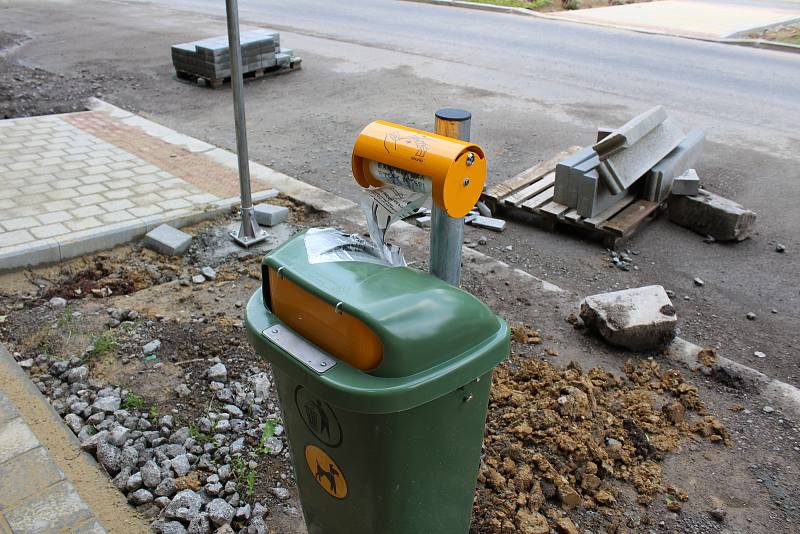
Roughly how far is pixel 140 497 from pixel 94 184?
4264 millimetres

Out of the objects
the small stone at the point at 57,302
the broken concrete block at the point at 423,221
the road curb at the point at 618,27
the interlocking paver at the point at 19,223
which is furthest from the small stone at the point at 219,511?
the road curb at the point at 618,27

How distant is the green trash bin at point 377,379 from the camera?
189 cm

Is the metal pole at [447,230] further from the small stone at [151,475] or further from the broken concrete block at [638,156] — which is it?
the broken concrete block at [638,156]

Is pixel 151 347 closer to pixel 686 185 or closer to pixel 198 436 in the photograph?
pixel 198 436

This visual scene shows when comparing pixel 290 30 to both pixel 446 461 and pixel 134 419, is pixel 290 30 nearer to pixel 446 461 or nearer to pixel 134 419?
pixel 134 419

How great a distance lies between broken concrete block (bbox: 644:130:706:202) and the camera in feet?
20.4

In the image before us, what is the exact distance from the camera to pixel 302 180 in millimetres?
7020

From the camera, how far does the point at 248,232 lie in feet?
18.0

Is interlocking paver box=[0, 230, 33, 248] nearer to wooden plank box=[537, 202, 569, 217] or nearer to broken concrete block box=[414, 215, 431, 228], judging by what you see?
broken concrete block box=[414, 215, 431, 228]

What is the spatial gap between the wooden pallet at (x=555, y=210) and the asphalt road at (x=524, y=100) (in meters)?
0.12

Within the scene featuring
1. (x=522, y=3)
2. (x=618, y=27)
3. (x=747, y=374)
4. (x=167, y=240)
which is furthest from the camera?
(x=522, y=3)

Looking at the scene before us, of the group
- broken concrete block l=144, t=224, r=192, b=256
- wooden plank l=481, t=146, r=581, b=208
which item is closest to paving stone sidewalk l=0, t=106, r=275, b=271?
broken concrete block l=144, t=224, r=192, b=256

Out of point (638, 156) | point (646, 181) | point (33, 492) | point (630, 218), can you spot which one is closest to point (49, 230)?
point (33, 492)

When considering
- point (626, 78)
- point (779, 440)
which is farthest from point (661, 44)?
point (779, 440)
